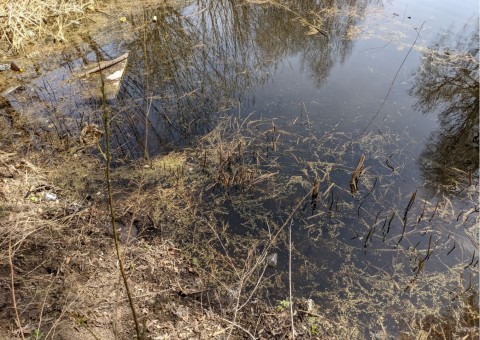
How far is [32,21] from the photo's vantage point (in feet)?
15.7

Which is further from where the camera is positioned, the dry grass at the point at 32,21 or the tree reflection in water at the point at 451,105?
the dry grass at the point at 32,21

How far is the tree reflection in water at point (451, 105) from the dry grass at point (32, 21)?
4996mm

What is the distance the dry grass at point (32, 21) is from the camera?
452 centimetres

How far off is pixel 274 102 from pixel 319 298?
228cm

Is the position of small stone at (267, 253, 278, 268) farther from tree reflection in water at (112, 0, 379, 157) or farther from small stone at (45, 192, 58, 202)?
small stone at (45, 192, 58, 202)

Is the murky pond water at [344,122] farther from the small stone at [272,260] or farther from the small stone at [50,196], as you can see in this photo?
the small stone at [50,196]

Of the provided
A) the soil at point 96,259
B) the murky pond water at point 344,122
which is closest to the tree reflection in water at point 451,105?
the murky pond water at point 344,122

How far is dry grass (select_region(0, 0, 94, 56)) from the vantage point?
4.52 metres

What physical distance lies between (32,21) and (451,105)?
5.62 m

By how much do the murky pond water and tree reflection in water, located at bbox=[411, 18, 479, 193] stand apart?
0.02 m

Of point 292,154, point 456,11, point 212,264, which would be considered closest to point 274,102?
point 292,154

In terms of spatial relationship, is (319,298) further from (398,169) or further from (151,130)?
(151,130)

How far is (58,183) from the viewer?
278cm

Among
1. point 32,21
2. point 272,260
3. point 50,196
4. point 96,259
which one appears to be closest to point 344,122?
point 272,260
